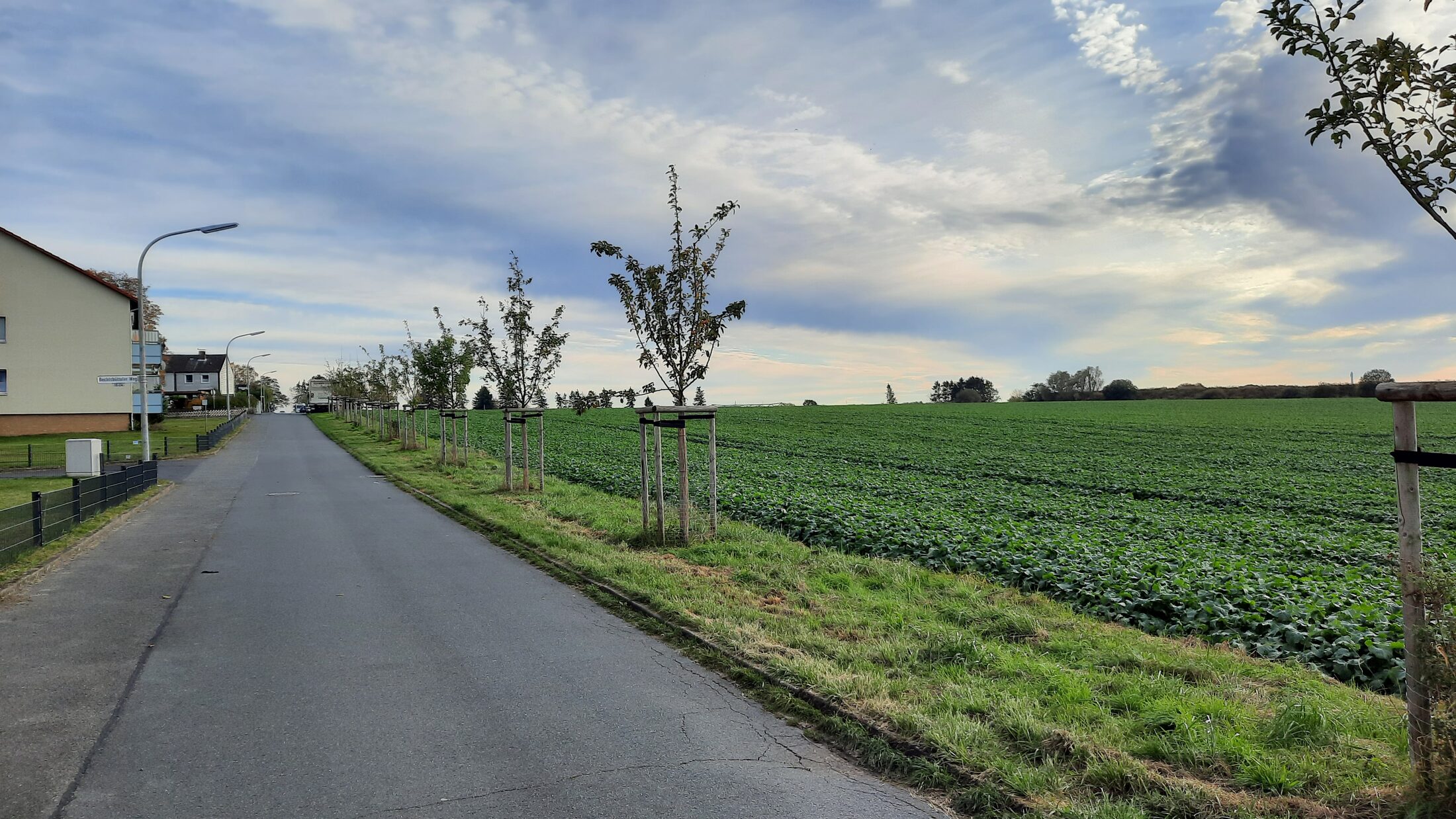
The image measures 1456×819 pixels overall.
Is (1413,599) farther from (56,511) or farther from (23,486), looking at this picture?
(23,486)

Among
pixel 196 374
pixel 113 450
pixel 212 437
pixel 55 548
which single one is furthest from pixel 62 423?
pixel 196 374

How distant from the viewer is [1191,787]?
13.2ft

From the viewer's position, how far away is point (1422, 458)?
12.3 feet

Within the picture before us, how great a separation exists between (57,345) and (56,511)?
4143 centimetres

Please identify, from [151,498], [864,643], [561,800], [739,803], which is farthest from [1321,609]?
[151,498]

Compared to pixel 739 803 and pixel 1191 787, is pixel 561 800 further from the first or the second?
pixel 1191 787

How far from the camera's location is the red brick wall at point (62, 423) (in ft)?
140

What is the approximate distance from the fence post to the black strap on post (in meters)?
15.2

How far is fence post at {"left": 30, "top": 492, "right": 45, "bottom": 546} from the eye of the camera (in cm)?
1170

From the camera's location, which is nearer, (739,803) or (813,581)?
(739,803)

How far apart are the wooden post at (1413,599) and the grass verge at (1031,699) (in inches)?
10.3

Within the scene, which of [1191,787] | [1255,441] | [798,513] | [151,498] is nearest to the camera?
[1191,787]

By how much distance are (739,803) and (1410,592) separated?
330cm

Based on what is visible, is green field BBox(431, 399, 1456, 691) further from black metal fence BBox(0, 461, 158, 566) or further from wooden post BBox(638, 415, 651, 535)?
black metal fence BBox(0, 461, 158, 566)
